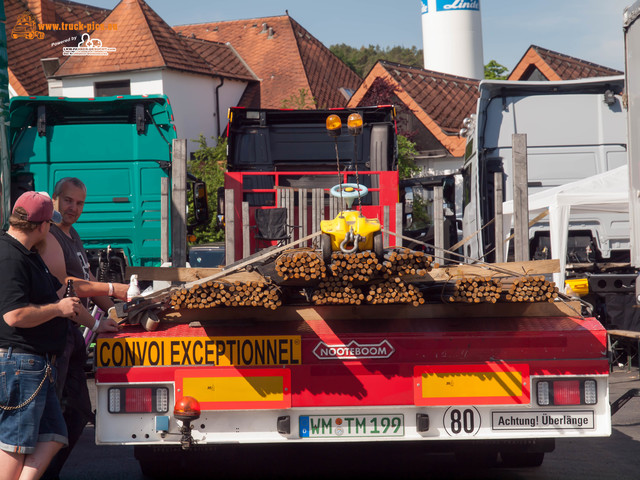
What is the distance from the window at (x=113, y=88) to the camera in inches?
1157

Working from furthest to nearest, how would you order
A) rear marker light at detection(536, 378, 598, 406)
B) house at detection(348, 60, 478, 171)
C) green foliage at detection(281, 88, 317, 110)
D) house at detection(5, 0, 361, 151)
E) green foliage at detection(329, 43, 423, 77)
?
green foliage at detection(329, 43, 423, 77) < house at detection(5, 0, 361, 151) < green foliage at detection(281, 88, 317, 110) < house at detection(348, 60, 478, 171) < rear marker light at detection(536, 378, 598, 406)

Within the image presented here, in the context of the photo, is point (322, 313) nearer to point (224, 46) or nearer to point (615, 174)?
point (615, 174)

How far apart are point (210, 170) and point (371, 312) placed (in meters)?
20.7

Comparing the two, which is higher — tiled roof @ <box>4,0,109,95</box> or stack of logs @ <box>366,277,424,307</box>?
tiled roof @ <box>4,0,109,95</box>

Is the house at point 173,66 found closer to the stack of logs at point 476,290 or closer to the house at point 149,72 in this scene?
the house at point 149,72

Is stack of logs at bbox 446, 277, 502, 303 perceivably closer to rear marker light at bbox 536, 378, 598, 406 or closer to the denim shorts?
rear marker light at bbox 536, 378, 598, 406

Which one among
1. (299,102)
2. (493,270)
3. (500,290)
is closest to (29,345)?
(500,290)

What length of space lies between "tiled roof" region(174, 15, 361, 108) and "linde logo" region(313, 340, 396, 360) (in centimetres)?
2883

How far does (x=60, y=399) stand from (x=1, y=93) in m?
4.41

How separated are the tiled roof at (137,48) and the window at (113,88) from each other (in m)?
0.50

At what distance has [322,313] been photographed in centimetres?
468

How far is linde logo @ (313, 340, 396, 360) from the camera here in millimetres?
4605

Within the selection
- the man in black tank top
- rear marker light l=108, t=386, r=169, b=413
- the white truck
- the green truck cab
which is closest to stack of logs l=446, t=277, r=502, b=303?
rear marker light l=108, t=386, r=169, b=413

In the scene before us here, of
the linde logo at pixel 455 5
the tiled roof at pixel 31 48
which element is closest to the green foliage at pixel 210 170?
the tiled roof at pixel 31 48
